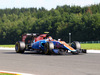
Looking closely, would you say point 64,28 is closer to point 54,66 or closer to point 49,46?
point 49,46

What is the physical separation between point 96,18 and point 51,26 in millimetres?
23464

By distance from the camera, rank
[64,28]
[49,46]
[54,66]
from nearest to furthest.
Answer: [54,66] < [49,46] < [64,28]

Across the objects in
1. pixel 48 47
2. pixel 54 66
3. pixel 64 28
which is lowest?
pixel 54 66

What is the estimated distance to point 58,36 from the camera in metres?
108

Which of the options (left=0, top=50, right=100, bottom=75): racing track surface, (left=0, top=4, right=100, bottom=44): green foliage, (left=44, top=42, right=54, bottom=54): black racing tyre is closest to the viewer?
(left=0, top=50, right=100, bottom=75): racing track surface

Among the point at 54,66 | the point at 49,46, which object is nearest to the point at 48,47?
the point at 49,46

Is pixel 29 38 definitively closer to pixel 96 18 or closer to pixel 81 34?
pixel 81 34

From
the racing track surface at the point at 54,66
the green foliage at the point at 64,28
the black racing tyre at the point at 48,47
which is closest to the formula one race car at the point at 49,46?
the black racing tyre at the point at 48,47

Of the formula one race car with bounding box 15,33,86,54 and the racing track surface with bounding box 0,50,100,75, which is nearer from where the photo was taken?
the racing track surface with bounding box 0,50,100,75

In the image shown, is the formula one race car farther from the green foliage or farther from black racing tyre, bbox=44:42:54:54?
the green foliage

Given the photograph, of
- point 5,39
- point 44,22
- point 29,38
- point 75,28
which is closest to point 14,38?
point 5,39

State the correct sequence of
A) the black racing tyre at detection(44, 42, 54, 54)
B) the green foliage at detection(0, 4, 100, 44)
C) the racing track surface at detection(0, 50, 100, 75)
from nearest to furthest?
1. the racing track surface at detection(0, 50, 100, 75)
2. the black racing tyre at detection(44, 42, 54, 54)
3. the green foliage at detection(0, 4, 100, 44)

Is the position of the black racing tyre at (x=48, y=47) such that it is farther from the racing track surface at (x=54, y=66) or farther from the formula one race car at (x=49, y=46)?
the racing track surface at (x=54, y=66)

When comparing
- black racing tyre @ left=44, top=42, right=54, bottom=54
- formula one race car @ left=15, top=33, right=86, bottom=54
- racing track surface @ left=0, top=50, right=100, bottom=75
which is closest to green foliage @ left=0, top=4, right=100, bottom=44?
formula one race car @ left=15, top=33, right=86, bottom=54
